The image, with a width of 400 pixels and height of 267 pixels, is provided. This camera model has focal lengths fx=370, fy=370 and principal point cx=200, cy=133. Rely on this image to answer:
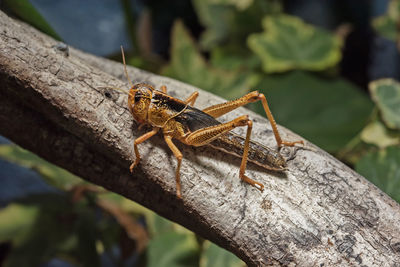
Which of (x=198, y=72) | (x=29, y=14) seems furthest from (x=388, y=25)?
(x=29, y=14)

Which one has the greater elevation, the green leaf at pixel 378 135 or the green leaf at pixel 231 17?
the green leaf at pixel 231 17

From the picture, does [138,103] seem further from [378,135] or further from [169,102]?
[378,135]

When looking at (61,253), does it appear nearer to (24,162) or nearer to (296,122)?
(24,162)

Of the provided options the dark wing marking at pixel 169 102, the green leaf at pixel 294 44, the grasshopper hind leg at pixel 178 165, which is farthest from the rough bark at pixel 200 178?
the green leaf at pixel 294 44

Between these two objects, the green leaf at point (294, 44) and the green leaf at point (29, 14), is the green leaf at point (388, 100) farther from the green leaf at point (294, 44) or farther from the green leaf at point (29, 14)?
the green leaf at point (29, 14)

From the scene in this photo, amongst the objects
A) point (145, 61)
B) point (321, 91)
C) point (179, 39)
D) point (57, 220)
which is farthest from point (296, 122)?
point (57, 220)
